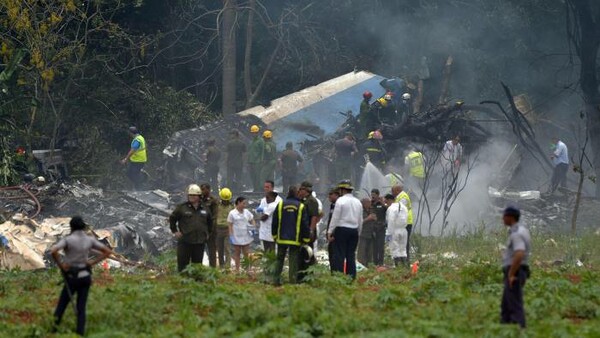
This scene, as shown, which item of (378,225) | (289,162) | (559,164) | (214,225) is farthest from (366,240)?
(559,164)

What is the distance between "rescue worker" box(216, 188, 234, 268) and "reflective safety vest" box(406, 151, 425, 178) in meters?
7.67

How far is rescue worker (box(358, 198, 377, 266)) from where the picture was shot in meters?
21.1

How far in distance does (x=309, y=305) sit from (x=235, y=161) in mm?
16587

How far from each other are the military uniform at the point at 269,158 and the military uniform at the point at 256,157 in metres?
0.10

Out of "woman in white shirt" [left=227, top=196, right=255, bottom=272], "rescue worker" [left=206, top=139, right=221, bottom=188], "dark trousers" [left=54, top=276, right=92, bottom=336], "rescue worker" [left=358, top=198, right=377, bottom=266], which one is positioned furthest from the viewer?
"rescue worker" [left=206, top=139, right=221, bottom=188]

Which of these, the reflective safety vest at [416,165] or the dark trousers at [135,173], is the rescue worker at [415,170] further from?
the dark trousers at [135,173]

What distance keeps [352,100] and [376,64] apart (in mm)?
5536

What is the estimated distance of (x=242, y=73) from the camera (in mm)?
37938

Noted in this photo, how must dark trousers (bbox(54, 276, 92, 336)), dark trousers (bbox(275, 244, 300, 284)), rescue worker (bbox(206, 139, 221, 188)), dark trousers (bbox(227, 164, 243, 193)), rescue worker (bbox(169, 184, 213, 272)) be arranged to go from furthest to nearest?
dark trousers (bbox(227, 164, 243, 193))
rescue worker (bbox(206, 139, 221, 188))
rescue worker (bbox(169, 184, 213, 272))
dark trousers (bbox(275, 244, 300, 284))
dark trousers (bbox(54, 276, 92, 336))

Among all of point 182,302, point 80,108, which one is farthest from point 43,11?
point 182,302

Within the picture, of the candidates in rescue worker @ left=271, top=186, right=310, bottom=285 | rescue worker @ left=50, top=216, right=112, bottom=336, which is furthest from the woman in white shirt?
rescue worker @ left=50, top=216, right=112, bottom=336

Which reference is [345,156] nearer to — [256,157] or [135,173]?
[256,157]

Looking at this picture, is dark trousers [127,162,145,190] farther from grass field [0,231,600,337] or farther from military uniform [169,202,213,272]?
military uniform [169,202,213,272]

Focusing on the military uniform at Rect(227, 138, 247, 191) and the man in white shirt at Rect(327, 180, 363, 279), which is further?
the military uniform at Rect(227, 138, 247, 191)
